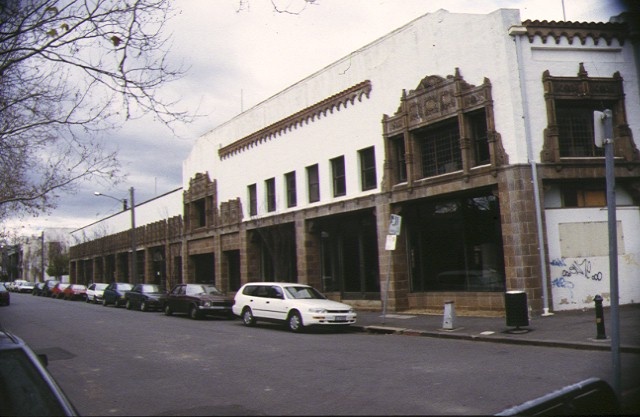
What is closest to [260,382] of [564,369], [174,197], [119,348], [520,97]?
[564,369]

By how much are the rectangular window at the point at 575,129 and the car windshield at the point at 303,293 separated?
8840 millimetres

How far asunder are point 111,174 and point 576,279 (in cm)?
1336

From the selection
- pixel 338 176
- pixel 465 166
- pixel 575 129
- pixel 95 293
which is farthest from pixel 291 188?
pixel 95 293

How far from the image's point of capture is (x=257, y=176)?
3097cm

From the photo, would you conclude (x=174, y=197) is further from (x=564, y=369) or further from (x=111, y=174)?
(x=564, y=369)

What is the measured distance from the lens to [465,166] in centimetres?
1852

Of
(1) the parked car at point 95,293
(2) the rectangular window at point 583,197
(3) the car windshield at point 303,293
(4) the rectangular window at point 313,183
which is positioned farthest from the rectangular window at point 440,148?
(1) the parked car at point 95,293

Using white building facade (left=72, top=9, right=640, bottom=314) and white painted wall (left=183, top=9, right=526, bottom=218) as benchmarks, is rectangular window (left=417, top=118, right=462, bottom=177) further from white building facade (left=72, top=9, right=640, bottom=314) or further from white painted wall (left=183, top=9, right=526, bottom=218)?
white painted wall (left=183, top=9, right=526, bottom=218)

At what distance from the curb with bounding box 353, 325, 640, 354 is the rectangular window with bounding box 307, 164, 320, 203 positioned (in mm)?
9313

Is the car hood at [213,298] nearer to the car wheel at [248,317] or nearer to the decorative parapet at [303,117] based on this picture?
the car wheel at [248,317]

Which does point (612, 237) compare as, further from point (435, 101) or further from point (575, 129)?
point (435, 101)

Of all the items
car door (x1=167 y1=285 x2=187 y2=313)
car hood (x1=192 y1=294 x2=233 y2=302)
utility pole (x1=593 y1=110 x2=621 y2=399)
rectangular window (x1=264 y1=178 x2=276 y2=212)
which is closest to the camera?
utility pole (x1=593 y1=110 x2=621 y2=399)

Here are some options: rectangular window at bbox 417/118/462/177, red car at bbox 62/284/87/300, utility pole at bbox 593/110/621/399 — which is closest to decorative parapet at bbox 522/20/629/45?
rectangular window at bbox 417/118/462/177

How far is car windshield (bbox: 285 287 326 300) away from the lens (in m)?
18.7
